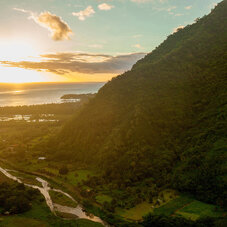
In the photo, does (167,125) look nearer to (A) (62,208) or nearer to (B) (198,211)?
(B) (198,211)

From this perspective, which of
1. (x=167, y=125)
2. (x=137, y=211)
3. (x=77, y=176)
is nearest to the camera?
(x=137, y=211)

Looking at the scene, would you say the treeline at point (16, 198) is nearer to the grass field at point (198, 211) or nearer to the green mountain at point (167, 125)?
the green mountain at point (167, 125)

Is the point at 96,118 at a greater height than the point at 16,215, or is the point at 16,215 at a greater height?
the point at 96,118

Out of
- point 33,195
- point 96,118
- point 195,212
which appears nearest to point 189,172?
point 195,212

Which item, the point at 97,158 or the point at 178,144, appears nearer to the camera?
the point at 178,144

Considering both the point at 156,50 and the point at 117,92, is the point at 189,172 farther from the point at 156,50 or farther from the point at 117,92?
the point at 156,50

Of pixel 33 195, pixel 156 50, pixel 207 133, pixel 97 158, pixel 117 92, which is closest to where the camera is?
pixel 33 195

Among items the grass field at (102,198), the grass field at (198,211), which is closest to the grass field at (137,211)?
the grass field at (102,198)

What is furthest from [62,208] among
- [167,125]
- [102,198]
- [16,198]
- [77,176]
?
[167,125]
